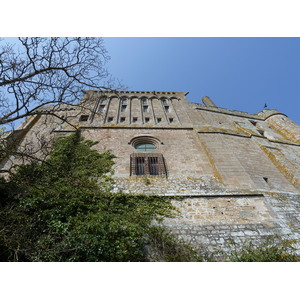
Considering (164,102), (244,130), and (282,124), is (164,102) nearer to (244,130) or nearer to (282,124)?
(244,130)

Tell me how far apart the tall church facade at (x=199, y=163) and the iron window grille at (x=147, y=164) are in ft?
0.15

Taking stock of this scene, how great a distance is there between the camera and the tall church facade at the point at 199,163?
6.45 metres

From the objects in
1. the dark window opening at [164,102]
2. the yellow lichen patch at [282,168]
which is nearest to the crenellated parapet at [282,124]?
the yellow lichen patch at [282,168]

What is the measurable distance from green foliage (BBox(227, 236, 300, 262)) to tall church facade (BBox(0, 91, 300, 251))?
9.6 inches

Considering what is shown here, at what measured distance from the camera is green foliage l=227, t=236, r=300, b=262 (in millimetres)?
5058

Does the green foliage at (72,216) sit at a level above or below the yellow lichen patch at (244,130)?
below

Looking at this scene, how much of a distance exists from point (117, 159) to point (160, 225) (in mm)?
3940

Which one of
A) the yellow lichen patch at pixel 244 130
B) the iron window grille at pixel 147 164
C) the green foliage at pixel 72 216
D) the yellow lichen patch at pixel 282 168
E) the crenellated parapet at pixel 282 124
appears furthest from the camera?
the crenellated parapet at pixel 282 124

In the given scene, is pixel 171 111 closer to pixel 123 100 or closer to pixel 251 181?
pixel 123 100

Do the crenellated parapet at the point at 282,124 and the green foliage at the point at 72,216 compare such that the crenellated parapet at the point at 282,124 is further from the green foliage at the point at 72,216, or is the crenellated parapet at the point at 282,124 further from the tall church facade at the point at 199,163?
the green foliage at the point at 72,216

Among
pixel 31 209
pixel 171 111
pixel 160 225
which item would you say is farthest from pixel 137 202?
pixel 171 111

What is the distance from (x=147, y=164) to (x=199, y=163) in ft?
8.33

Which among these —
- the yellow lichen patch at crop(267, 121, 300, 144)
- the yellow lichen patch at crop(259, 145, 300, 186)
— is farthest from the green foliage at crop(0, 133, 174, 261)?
the yellow lichen patch at crop(267, 121, 300, 144)

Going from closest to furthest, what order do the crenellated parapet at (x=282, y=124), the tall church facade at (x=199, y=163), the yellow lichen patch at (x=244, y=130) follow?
the tall church facade at (x=199, y=163) → the yellow lichen patch at (x=244, y=130) → the crenellated parapet at (x=282, y=124)
